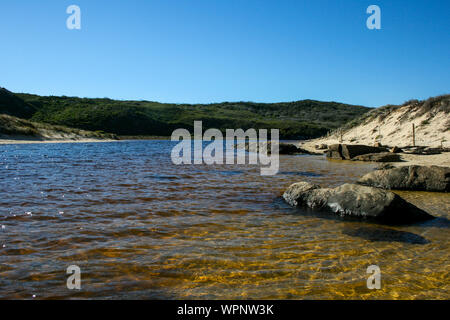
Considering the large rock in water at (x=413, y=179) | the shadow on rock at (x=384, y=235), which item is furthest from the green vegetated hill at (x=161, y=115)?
the shadow on rock at (x=384, y=235)

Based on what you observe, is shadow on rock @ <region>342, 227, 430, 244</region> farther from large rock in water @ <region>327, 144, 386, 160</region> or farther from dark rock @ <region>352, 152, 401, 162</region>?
large rock in water @ <region>327, 144, 386, 160</region>

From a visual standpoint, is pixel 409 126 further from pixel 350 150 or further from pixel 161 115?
pixel 161 115

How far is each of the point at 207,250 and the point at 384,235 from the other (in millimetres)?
3256

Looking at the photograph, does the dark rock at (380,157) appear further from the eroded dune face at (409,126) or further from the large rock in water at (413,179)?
the large rock in water at (413,179)

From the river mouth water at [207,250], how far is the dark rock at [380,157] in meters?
11.2

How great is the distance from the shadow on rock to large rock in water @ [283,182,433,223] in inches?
25.0

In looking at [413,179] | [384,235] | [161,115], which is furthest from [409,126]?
[161,115]

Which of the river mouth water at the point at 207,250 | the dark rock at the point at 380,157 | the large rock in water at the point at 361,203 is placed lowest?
the river mouth water at the point at 207,250

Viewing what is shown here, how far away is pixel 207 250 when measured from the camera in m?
4.77

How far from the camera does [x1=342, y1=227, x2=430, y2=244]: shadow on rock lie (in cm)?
532

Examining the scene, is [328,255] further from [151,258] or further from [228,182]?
[228,182]

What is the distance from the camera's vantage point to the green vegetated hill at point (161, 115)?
91.4 meters
